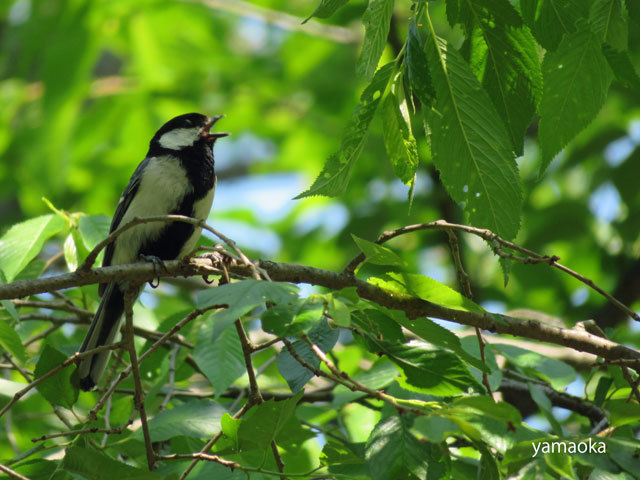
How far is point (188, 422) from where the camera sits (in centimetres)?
261

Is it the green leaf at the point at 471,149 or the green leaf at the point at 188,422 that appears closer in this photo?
the green leaf at the point at 471,149

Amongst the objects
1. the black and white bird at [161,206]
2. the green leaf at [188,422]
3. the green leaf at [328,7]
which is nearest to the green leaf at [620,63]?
the green leaf at [328,7]

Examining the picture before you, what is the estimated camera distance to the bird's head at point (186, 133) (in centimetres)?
522

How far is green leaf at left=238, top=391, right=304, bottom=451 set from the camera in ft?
6.37

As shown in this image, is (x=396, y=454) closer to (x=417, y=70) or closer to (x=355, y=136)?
(x=355, y=136)

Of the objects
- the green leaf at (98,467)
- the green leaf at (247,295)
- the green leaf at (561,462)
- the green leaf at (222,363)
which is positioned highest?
the green leaf at (247,295)

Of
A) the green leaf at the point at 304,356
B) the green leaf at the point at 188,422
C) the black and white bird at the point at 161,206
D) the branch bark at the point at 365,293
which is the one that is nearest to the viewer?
the green leaf at the point at 304,356

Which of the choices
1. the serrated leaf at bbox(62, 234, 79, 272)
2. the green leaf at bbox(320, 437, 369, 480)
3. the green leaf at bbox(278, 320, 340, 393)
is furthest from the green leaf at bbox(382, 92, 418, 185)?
the serrated leaf at bbox(62, 234, 79, 272)

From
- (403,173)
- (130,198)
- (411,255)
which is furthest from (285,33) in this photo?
(403,173)

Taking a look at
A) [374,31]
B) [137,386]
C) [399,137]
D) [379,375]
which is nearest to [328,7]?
[374,31]

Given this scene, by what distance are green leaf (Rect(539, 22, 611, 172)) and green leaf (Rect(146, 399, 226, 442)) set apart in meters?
1.51

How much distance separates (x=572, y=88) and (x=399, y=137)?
0.54 meters

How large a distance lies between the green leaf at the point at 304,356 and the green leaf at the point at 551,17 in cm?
118

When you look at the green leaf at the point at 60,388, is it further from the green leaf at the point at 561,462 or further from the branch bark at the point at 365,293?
the green leaf at the point at 561,462
